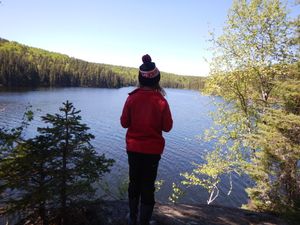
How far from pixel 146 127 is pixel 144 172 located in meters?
0.67

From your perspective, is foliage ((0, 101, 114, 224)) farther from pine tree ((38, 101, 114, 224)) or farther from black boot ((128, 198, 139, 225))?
black boot ((128, 198, 139, 225))

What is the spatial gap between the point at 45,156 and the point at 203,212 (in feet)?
12.4

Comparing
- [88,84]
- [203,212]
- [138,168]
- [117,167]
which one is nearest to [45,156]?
[138,168]

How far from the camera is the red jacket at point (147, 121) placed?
4.06 metres

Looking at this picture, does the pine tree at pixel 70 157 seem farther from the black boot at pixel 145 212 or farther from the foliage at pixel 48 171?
the black boot at pixel 145 212

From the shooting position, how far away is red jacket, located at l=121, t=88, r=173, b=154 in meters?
4.06

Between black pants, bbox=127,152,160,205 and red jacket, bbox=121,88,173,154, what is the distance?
10 cm

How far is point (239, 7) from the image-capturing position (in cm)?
1377

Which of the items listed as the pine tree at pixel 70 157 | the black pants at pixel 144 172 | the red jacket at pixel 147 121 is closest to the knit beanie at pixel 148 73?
the red jacket at pixel 147 121

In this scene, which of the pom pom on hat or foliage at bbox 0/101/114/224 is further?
foliage at bbox 0/101/114/224

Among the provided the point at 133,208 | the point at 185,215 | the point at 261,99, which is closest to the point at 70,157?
the point at 133,208

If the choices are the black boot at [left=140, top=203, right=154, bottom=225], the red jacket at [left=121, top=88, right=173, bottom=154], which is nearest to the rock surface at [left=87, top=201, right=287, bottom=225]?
the black boot at [left=140, top=203, right=154, bottom=225]

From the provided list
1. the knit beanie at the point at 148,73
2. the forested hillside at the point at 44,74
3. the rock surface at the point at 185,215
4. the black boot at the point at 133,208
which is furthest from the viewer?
the forested hillside at the point at 44,74

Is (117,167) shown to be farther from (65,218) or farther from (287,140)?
(65,218)
